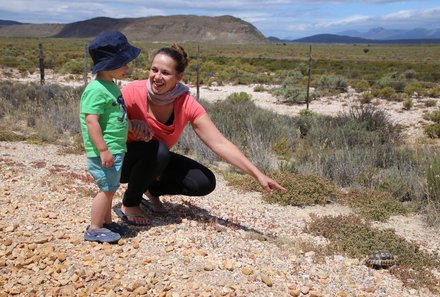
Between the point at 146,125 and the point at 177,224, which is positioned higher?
the point at 146,125

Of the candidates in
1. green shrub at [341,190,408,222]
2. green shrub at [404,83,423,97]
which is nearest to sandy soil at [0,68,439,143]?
green shrub at [404,83,423,97]

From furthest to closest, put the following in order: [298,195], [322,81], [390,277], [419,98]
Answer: [322,81]
[419,98]
[298,195]
[390,277]

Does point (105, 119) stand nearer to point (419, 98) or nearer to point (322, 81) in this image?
point (419, 98)

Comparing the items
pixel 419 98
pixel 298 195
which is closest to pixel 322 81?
pixel 419 98

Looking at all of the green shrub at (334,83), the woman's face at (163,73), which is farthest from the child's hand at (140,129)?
the green shrub at (334,83)

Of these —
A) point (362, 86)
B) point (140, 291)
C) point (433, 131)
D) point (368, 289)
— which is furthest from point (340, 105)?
point (140, 291)

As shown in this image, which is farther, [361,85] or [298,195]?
[361,85]

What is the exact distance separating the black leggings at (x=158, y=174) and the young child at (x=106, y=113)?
337mm

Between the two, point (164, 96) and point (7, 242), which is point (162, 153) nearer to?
point (164, 96)

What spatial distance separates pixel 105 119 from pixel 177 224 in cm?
126

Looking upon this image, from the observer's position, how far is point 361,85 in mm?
23547

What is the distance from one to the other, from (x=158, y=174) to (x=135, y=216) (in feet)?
1.46

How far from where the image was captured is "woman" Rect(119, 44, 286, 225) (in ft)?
12.0

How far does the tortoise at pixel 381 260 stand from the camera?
373 cm
